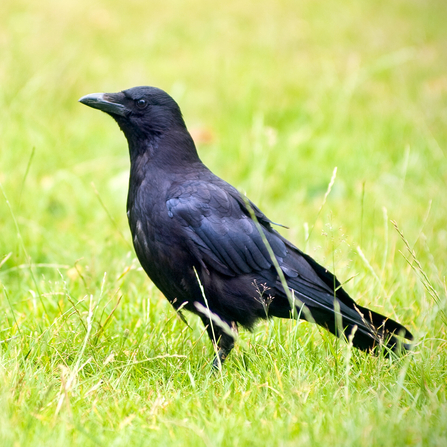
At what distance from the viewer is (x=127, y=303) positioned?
3318 mm

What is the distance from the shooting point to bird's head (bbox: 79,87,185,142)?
337 cm

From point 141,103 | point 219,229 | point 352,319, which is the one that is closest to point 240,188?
point 141,103

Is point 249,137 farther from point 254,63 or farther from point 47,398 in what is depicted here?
point 47,398

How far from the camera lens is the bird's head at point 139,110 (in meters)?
3.37

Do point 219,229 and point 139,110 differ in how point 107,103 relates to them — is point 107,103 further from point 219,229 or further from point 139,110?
point 219,229

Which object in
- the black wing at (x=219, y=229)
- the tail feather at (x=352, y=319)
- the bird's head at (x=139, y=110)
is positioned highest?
the bird's head at (x=139, y=110)

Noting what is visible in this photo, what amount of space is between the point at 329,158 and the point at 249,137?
0.87 meters

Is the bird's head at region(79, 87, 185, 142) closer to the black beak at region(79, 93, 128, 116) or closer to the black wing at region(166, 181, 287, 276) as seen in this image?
the black beak at region(79, 93, 128, 116)

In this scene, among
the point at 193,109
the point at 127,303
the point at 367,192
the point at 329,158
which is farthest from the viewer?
the point at 193,109

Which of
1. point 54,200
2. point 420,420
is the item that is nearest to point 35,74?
point 54,200

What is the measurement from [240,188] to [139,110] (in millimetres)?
2320

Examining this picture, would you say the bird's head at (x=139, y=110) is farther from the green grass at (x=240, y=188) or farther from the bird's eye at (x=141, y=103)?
the green grass at (x=240, y=188)

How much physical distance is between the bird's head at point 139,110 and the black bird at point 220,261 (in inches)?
5.3

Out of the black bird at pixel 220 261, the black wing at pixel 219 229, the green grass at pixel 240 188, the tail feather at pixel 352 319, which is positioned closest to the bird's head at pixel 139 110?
the black bird at pixel 220 261
